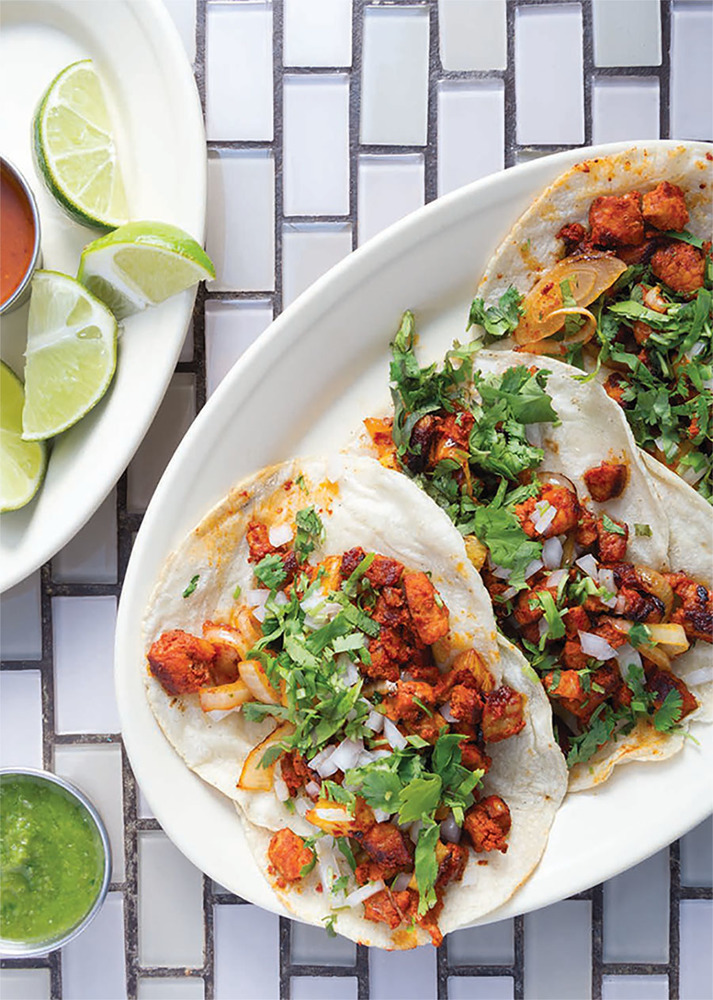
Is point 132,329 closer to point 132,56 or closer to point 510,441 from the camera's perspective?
point 132,56

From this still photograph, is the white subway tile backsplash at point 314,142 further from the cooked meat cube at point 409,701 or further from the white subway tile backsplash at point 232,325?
the cooked meat cube at point 409,701

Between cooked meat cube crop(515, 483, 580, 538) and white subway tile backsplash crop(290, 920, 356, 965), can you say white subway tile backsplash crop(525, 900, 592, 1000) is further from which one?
cooked meat cube crop(515, 483, 580, 538)

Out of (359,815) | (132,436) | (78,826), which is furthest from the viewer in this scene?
(78,826)

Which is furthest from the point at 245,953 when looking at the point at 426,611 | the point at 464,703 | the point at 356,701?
the point at 426,611

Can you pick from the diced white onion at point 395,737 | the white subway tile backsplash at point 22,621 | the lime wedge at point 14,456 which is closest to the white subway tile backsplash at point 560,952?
the diced white onion at point 395,737

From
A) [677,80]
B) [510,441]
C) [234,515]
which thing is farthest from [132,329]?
[677,80]
